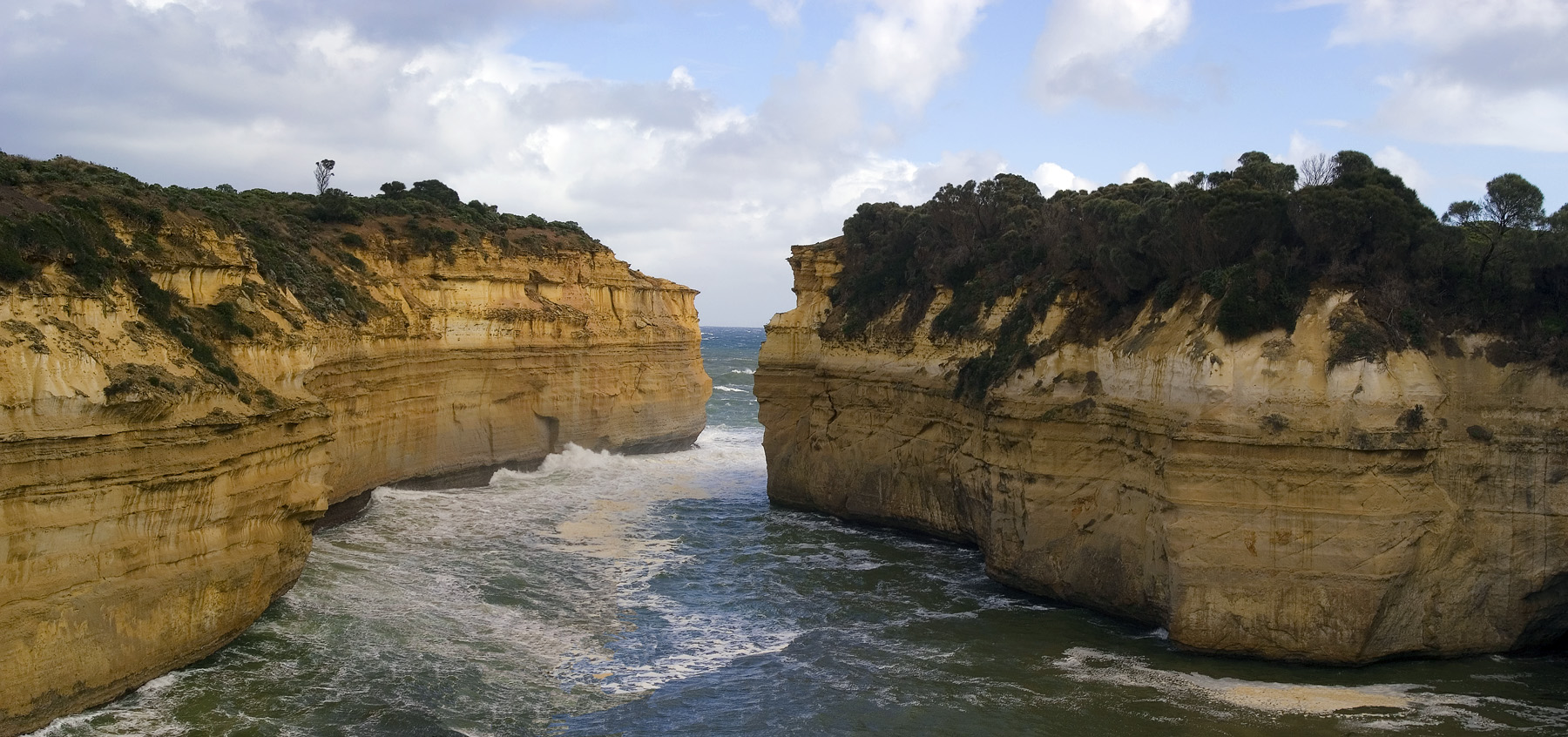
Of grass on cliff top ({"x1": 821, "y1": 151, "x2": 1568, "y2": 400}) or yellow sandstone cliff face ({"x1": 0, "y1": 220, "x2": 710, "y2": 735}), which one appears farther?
grass on cliff top ({"x1": 821, "y1": 151, "x2": 1568, "y2": 400})

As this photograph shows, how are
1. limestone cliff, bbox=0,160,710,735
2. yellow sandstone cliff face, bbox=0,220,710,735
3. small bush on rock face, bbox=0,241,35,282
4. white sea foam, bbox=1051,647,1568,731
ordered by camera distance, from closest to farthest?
yellow sandstone cliff face, bbox=0,220,710,735 → limestone cliff, bbox=0,160,710,735 → small bush on rock face, bbox=0,241,35,282 → white sea foam, bbox=1051,647,1568,731

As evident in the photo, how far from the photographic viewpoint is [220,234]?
1884 centimetres

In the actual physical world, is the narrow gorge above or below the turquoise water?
above

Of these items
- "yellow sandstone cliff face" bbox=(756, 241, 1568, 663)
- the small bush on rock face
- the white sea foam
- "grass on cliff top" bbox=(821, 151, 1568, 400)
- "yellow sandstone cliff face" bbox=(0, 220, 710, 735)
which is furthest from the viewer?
"grass on cliff top" bbox=(821, 151, 1568, 400)

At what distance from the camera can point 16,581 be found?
38.1ft

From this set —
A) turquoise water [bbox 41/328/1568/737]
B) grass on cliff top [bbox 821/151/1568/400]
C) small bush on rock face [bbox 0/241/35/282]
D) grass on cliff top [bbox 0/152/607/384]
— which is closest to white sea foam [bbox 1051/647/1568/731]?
turquoise water [bbox 41/328/1568/737]

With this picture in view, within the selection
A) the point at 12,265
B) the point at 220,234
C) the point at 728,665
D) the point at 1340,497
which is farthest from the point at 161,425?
the point at 1340,497

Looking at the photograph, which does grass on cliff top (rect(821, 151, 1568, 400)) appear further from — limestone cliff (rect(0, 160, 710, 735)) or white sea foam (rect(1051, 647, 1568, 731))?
limestone cliff (rect(0, 160, 710, 735))

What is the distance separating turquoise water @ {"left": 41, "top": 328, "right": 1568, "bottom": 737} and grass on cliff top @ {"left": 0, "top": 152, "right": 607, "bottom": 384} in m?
4.43

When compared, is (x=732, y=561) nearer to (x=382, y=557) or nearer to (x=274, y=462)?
(x=382, y=557)

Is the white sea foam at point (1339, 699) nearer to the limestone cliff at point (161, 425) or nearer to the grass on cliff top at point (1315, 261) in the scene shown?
the grass on cliff top at point (1315, 261)

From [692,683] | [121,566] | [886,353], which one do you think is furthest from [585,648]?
[886,353]

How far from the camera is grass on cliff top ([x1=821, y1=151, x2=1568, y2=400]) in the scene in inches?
621

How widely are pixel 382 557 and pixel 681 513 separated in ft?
28.4
